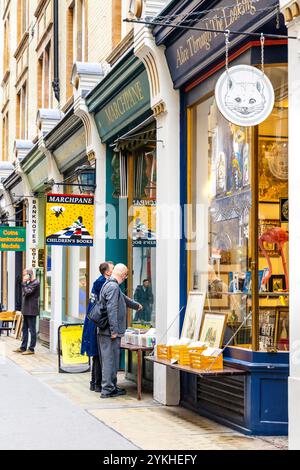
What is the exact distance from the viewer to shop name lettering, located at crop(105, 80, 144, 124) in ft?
38.6

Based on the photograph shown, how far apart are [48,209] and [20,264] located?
1238 centimetres

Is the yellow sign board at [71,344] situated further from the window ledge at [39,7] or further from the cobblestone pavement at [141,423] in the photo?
the window ledge at [39,7]

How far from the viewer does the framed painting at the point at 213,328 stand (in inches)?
359

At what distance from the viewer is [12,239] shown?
72.5 ft

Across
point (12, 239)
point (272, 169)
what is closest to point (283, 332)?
point (272, 169)

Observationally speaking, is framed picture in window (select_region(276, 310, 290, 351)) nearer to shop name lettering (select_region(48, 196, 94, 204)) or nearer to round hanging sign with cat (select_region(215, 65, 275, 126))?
round hanging sign with cat (select_region(215, 65, 275, 126))

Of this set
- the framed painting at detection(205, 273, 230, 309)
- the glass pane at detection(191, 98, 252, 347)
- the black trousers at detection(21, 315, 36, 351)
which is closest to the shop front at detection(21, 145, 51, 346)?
the black trousers at detection(21, 315, 36, 351)

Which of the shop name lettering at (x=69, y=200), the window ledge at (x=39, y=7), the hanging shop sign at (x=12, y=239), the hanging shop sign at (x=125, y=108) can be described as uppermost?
the window ledge at (x=39, y=7)

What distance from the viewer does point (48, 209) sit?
1383 cm

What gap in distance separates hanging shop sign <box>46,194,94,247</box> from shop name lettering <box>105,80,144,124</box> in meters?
1.56

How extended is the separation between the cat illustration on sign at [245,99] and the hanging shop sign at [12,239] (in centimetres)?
1528

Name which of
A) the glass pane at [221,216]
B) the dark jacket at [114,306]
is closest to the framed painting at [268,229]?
the glass pane at [221,216]

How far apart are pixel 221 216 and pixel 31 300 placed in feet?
24.9

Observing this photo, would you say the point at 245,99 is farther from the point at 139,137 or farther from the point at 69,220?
the point at 69,220
